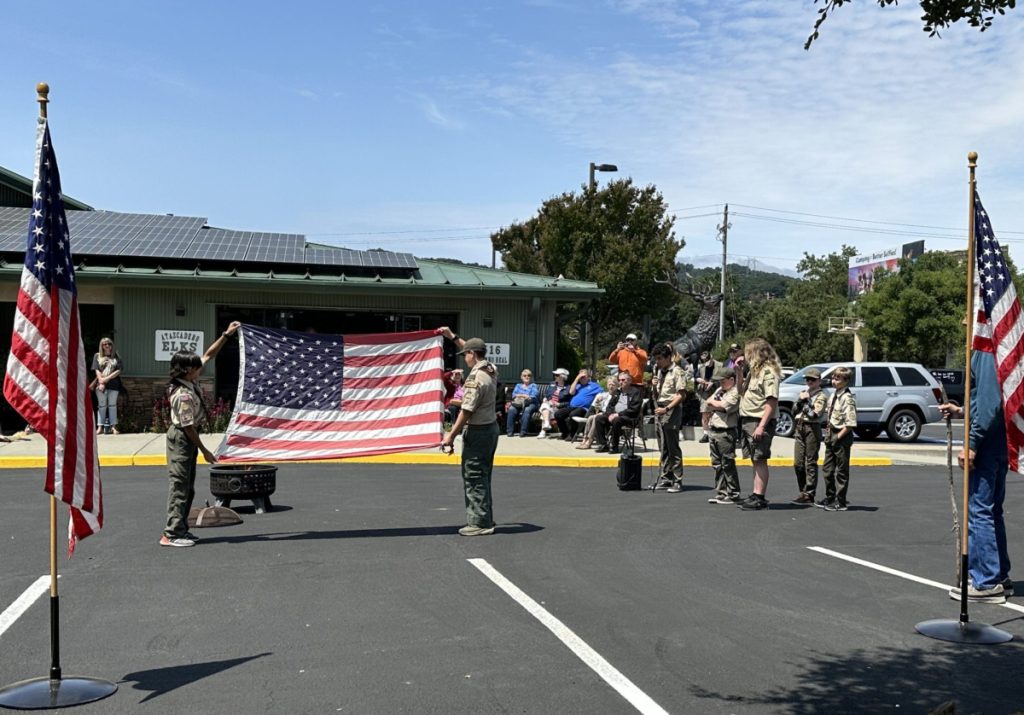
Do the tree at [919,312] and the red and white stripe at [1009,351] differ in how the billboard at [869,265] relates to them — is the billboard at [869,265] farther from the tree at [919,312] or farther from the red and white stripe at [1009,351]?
the red and white stripe at [1009,351]

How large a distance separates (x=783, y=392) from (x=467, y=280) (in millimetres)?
7786

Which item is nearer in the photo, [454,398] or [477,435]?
[477,435]

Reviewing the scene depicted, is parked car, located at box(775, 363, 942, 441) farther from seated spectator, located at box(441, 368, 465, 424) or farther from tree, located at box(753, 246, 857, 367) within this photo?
tree, located at box(753, 246, 857, 367)

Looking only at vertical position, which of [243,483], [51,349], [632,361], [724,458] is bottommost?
[243,483]

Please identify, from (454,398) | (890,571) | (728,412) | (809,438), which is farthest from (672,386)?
(454,398)

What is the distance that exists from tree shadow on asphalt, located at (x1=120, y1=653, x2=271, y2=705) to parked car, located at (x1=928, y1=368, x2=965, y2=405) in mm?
30910

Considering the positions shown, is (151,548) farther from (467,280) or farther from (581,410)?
(467,280)

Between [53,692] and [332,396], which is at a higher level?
[332,396]

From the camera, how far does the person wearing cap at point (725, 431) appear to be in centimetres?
1196

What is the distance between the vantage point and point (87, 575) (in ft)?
25.8

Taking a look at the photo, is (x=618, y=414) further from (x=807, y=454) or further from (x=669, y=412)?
(x=807, y=454)

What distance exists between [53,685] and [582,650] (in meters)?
2.90

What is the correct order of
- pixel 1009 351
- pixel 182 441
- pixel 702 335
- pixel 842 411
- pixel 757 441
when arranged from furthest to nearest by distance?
pixel 702 335, pixel 842 411, pixel 757 441, pixel 182 441, pixel 1009 351

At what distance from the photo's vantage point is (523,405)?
20406mm
